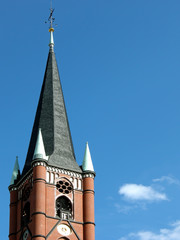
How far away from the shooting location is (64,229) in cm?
6250

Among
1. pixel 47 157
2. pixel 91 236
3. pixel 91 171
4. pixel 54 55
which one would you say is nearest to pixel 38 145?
pixel 47 157

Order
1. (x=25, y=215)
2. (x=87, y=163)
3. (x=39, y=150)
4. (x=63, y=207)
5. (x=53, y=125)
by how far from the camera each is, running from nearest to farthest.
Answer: (x=63, y=207), (x=25, y=215), (x=39, y=150), (x=87, y=163), (x=53, y=125)

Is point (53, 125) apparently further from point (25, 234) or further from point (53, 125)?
point (25, 234)

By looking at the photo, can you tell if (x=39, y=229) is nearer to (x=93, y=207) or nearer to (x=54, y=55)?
(x=93, y=207)

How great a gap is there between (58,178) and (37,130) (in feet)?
23.0

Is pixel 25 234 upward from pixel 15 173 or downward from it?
downward

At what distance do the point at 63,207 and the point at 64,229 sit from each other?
7.40 feet

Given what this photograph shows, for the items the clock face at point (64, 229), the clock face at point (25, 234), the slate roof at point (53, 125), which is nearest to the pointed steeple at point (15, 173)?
the slate roof at point (53, 125)

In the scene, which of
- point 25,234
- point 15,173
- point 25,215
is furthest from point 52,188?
point 15,173

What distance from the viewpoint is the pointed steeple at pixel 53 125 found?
221 ft

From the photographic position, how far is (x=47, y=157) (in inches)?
2608

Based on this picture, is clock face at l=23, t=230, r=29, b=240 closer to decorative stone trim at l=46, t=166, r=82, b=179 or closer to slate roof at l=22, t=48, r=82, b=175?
decorative stone trim at l=46, t=166, r=82, b=179

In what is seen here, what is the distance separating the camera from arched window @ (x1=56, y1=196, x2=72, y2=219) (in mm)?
63344

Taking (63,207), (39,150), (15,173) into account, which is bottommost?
(63,207)
